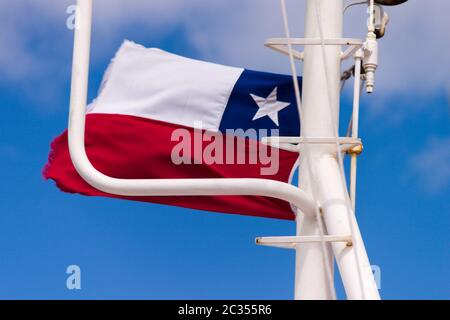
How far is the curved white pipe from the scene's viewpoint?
227 inches

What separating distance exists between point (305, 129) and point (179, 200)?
69.2 inches

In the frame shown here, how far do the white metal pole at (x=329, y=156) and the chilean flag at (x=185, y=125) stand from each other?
1.53 m

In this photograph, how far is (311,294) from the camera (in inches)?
250

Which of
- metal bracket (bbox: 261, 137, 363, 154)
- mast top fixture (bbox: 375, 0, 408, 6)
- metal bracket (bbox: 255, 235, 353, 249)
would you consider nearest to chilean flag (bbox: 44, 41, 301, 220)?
mast top fixture (bbox: 375, 0, 408, 6)

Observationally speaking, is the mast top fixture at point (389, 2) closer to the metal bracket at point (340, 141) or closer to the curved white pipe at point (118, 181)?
the metal bracket at point (340, 141)

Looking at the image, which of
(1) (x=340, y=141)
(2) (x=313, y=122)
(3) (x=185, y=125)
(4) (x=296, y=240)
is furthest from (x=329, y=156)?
(3) (x=185, y=125)

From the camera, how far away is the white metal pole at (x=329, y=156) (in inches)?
231

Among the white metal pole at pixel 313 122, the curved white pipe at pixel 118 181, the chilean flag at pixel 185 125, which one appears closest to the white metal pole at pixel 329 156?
the white metal pole at pixel 313 122

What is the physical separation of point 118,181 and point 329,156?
54.8 inches

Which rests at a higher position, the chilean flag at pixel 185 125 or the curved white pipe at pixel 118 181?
the chilean flag at pixel 185 125

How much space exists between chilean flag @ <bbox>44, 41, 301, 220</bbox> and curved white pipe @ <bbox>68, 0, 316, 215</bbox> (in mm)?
2331

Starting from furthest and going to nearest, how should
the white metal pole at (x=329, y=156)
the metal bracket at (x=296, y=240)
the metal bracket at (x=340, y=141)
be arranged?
1. the metal bracket at (x=340, y=141)
2. the metal bracket at (x=296, y=240)
3. the white metal pole at (x=329, y=156)

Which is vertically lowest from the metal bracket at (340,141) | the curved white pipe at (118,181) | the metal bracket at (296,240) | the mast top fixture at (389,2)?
the metal bracket at (296,240)
